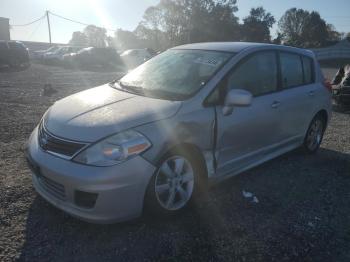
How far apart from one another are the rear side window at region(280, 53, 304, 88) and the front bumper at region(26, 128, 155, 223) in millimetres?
2692

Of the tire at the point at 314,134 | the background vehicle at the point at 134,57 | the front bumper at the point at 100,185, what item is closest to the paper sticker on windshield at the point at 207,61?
the front bumper at the point at 100,185

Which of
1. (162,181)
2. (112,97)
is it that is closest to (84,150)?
(162,181)

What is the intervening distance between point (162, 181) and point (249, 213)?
1.06m

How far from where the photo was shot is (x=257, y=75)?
4.48m

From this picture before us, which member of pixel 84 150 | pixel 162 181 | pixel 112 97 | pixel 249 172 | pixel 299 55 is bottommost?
pixel 249 172

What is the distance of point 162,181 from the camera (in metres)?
3.44

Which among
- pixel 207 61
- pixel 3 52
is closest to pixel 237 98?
pixel 207 61

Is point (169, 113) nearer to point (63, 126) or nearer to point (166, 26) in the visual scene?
point (63, 126)

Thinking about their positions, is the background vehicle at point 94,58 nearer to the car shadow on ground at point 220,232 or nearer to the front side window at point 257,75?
the front side window at point 257,75

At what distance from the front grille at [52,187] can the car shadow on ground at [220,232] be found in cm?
34

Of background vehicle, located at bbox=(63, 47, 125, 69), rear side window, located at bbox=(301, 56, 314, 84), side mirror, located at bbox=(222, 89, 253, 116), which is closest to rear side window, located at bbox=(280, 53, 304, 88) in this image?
rear side window, located at bbox=(301, 56, 314, 84)

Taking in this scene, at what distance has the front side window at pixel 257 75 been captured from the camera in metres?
4.13

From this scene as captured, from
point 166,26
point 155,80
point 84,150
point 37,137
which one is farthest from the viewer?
point 166,26

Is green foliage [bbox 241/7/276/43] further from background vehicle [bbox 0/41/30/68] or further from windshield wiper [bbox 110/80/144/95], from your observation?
windshield wiper [bbox 110/80/144/95]
